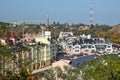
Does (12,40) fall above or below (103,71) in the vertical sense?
below

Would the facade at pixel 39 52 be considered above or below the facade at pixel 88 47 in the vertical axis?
above

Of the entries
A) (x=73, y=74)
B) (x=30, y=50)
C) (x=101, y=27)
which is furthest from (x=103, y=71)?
(x=101, y=27)

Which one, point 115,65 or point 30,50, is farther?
point 30,50

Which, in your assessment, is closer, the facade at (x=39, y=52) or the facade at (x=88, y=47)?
the facade at (x=39, y=52)

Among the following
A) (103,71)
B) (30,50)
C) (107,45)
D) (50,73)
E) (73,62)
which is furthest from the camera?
(107,45)

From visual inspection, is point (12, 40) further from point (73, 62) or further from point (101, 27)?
point (101, 27)

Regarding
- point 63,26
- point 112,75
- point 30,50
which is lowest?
point 63,26

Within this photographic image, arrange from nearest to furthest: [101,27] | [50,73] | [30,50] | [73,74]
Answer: [73,74]
[50,73]
[30,50]
[101,27]

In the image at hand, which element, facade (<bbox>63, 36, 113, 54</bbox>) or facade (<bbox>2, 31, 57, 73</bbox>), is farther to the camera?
facade (<bbox>63, 36, 113, 54</bbox>)

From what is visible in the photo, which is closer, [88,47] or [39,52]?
[39,52]

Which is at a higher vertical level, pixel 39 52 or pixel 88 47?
pixel 39 52

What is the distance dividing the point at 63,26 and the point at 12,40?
53.5m

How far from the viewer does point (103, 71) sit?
1266 cm

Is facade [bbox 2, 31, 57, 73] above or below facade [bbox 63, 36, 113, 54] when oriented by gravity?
above
